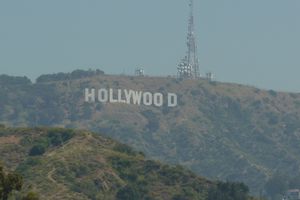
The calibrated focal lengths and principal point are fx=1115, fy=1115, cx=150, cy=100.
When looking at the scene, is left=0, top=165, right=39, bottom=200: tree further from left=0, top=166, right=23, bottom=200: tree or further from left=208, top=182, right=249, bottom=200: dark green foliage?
left=208, top=182, right=249, bottom=200: dark green foliage

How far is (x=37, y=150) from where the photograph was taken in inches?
7603

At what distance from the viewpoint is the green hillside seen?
180 metres

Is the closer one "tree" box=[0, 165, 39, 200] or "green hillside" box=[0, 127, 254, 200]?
"tree" box=[0, 165, 39, 200]

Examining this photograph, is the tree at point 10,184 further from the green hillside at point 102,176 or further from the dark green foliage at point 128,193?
the dark green foliage at point 128,193

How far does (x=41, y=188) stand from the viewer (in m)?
172

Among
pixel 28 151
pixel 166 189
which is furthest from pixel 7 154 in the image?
pixel 166 189

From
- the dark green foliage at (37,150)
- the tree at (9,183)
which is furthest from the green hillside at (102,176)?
the tree at (9,183)

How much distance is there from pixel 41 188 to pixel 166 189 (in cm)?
2714

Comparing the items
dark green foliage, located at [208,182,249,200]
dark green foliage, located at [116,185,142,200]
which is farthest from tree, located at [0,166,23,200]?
dark green foliage, located at [208,182,249,200]

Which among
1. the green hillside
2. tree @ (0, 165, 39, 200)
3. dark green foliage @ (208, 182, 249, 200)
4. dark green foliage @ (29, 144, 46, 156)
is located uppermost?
tree @ (0, 165, 39, 200)

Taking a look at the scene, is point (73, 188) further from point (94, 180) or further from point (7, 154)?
point (7, 154)

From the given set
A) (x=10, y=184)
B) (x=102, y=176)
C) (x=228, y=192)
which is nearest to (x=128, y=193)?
(x=102, y=176)

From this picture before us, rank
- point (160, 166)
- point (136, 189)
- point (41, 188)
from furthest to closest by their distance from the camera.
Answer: point (160, 166)
point (136, 189)
point (41, 188)

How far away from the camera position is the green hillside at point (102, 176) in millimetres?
180125
